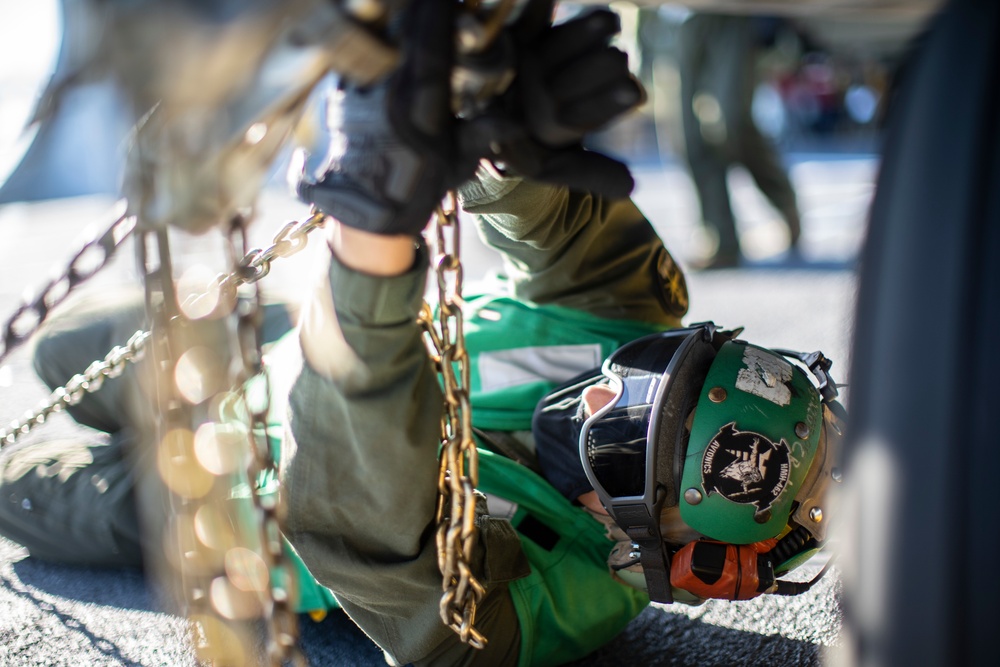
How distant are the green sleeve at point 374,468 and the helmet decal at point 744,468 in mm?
377

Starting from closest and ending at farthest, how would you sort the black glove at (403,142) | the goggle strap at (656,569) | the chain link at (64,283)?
the black glove at (403,142), the chain link at (64,283), the goggle strap at (656,569)

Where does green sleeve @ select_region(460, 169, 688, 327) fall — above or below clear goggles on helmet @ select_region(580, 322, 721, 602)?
above

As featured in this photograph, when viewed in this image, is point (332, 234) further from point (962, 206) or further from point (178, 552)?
point (962, 206)

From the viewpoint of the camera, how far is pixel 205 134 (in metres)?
0.95

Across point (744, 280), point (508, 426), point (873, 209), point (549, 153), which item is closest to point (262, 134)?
point (549, 153)

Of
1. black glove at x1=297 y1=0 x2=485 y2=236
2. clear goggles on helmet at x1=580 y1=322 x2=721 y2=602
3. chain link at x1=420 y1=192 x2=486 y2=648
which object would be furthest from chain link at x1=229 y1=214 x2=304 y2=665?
clear goggles on helmet at x1=580 y1=322 x2=721 y2=602

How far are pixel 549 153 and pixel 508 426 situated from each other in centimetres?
84

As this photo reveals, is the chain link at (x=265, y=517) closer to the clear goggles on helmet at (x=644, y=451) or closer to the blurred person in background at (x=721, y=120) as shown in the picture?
the clear goggles on helmet at (x=644, y=451)

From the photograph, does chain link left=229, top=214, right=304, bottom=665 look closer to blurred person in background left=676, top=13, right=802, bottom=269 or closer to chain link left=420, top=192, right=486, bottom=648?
chain link left=420, top=192, right=486, bottom=648

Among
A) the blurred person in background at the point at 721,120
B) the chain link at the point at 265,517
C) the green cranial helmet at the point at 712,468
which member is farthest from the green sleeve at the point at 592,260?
the blurred person in background at the point at 721,120

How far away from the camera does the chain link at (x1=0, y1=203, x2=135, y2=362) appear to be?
1.39 m

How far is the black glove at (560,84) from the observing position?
1.04 meters

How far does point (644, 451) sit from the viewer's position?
1492 mm

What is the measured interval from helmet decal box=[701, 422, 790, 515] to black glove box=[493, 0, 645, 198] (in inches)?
23.9
